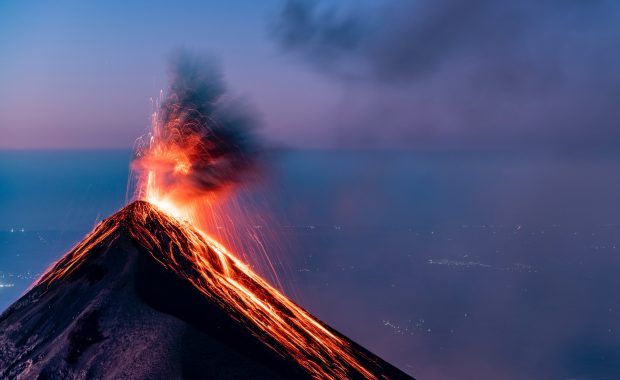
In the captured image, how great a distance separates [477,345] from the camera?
5827 inches

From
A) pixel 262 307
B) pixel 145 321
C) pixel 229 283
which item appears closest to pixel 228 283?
pixel 229 283

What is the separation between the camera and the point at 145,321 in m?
7.39

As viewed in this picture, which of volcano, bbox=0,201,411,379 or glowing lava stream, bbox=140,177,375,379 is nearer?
volcano, bbox=0,201,411,379

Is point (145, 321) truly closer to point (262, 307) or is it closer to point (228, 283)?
point (228, 283)

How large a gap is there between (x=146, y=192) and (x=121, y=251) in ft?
13.6

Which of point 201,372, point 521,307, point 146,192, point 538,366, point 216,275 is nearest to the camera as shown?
point 201,372

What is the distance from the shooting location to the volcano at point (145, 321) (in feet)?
23.1

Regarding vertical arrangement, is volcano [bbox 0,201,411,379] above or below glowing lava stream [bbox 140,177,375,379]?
below

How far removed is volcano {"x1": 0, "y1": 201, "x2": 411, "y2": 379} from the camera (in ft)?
23.1

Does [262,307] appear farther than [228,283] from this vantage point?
Yes

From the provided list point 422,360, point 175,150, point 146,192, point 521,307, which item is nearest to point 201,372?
point 146,192

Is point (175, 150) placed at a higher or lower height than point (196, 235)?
higher

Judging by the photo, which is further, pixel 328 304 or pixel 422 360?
pixel 328 304

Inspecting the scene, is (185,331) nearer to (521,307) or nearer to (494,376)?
(494,376)
